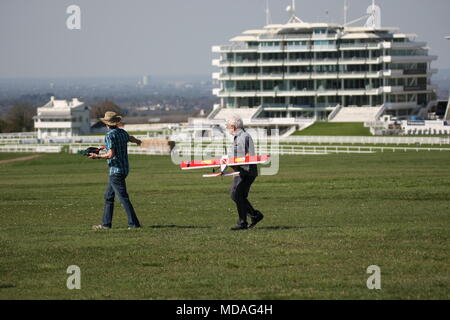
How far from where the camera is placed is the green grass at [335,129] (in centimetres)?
9999

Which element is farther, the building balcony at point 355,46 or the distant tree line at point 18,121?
the distant tree line at point 18,121

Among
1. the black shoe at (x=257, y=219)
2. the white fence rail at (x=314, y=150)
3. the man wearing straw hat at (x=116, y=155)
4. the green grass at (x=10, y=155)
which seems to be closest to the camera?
the man wearing straw hat at (x=116, y=155)

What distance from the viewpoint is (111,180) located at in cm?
1856

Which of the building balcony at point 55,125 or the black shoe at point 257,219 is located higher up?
the black shoe at point 257,219

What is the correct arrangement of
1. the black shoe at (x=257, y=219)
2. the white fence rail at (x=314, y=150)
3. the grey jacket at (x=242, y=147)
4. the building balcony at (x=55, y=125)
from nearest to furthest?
the grey jacket at (x=242, y=147) → the black shoe at (x=257, y=219) → the white fence rail at (x=314, y=150) → the building balcony at (x=55, y=125)

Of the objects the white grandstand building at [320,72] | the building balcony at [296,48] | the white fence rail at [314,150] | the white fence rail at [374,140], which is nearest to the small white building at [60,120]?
the white grandstand building at [320,72]

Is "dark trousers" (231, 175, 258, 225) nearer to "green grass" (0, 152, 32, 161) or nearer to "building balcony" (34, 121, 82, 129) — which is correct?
"green grass" (0, 152, 32, 161)

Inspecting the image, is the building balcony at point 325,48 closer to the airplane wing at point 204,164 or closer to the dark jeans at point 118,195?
the airplane wing at point 204,164

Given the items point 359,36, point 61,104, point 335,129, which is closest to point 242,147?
point 335,129

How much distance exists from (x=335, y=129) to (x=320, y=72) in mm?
28555

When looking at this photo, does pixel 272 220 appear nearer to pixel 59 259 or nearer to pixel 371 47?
pixel 59 259

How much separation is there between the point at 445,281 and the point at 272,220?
8.69 meters

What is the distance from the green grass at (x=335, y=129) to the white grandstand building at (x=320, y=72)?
13424 mm

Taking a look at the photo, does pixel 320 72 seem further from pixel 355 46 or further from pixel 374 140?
pixel 374 140
